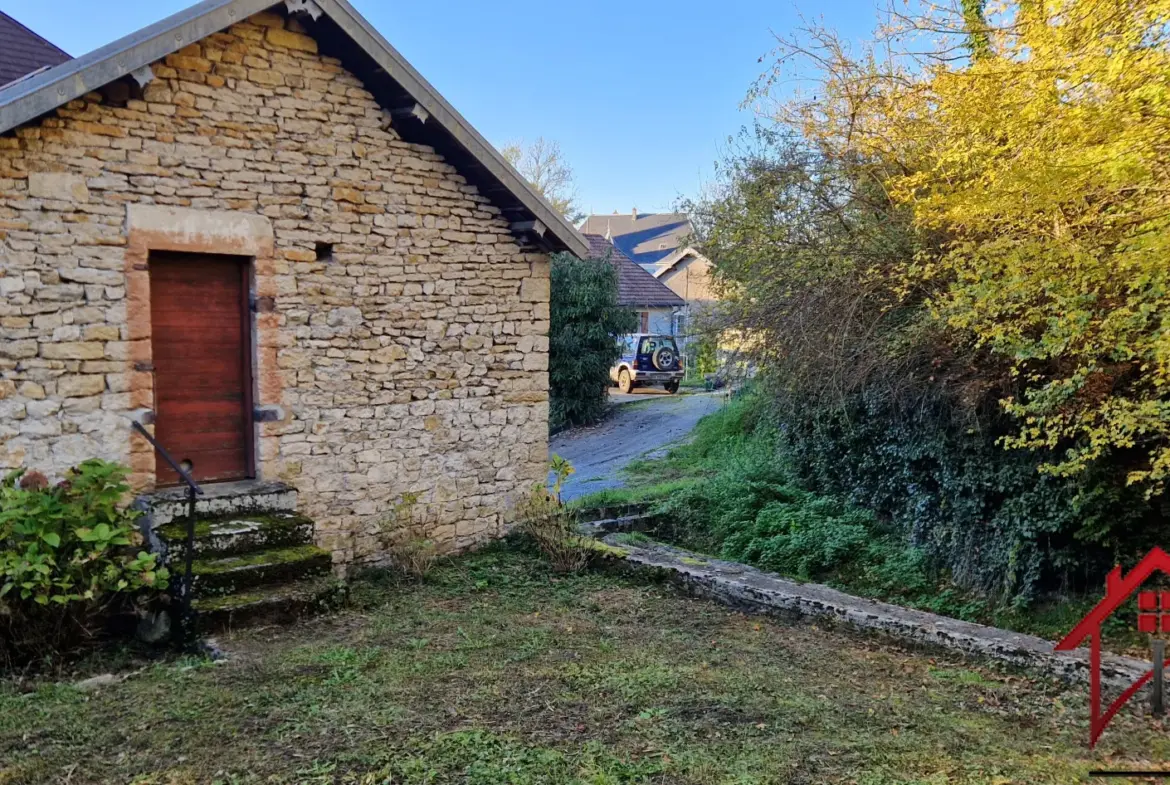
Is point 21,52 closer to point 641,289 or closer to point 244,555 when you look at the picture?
point 244,555

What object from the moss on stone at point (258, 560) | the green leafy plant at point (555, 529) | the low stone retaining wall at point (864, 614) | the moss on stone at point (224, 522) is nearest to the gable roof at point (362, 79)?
the green leafy plant at point (555, 529)

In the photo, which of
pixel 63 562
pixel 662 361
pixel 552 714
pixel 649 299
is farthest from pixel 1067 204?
pixel 649 299

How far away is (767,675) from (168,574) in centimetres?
418

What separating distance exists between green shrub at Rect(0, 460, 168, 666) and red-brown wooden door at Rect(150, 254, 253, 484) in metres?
0.85

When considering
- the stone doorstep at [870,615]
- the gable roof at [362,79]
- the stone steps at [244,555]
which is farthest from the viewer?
the stone steps at [244,555]

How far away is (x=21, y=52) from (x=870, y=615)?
9.71 metres

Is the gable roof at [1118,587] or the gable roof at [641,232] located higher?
the gable roof at [641,232]

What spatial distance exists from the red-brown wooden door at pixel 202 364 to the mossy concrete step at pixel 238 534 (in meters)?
0.56

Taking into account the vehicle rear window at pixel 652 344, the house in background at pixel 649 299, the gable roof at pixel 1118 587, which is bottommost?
the gable roof at pixel 1118 587

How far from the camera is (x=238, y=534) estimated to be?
20.3 ft

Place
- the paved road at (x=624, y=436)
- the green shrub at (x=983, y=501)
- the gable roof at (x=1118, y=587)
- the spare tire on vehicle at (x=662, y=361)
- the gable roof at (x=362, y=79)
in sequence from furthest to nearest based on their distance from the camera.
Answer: the spare tire on vehicle at (x=662, y=361), the paved road at (x=624, y=436), the green shrub at (x=983, y=501), the gable roof at (x=362, y=79), the gable roof at (x=1118, y=587)

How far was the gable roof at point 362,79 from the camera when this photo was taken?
5402 millimetres

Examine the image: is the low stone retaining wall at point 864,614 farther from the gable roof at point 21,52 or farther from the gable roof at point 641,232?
the gable roof at point 641,232

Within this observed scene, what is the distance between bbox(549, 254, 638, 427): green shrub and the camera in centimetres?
2025
